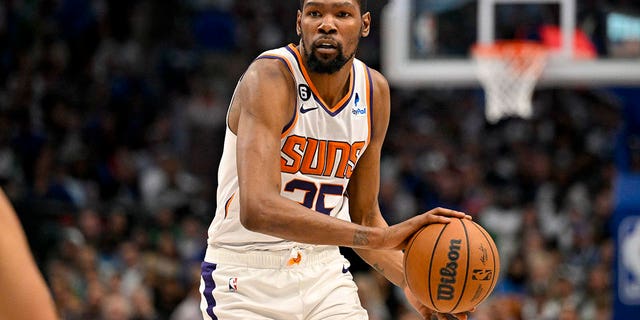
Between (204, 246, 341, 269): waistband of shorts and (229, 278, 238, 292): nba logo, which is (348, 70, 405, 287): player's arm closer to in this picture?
(204, 246, 341, 269): waistband of shorts

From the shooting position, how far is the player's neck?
4.07 metres

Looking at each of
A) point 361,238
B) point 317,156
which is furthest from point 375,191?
point 361,238

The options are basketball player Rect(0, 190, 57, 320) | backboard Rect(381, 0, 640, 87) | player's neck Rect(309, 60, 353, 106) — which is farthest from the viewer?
backboard Rect(381, 0, 640, 87)

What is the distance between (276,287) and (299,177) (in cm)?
45

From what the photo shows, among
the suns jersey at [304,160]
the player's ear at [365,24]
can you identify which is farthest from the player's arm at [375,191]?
the player's ear at [365,24]

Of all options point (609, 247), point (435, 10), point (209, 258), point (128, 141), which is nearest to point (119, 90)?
point (128, 141)

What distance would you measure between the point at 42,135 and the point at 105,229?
212cm

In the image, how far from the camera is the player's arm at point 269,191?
3676 mm

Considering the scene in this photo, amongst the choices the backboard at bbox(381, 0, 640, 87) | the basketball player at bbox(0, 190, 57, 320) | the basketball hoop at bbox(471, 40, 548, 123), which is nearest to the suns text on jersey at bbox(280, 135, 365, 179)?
the basketball player at bbox(0, 190, 57, 320)

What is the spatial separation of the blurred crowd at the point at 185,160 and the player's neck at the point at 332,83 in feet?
16.3

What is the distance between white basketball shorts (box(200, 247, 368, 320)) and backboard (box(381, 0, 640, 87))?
5.10 meters

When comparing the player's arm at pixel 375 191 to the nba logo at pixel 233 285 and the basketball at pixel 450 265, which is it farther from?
the nba logo at pixel 233 285

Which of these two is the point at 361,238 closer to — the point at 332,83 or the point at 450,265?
the point at 450,265

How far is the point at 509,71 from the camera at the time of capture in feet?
30.1
